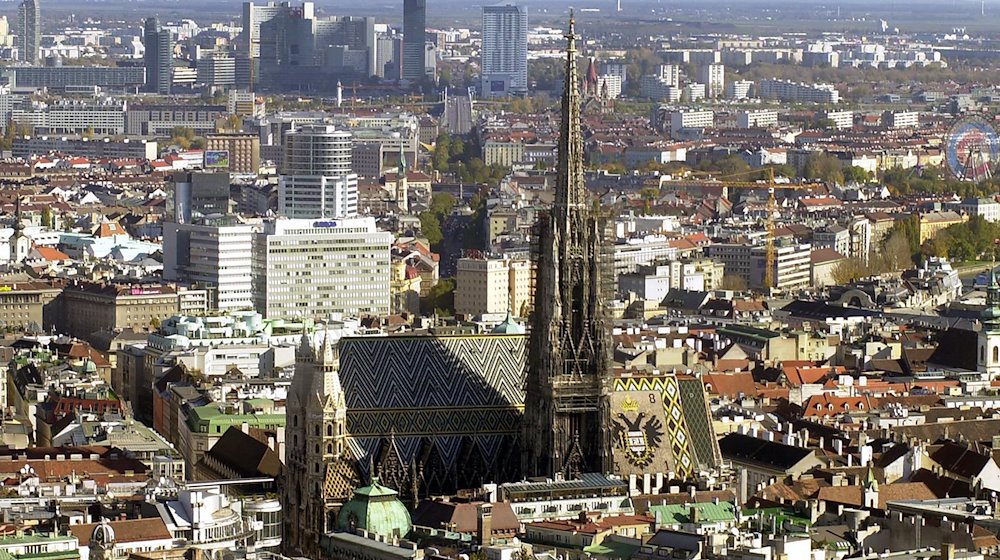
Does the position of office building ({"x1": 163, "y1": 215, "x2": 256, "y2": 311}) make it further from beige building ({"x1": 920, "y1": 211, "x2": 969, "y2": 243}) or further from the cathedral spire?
the cathedral spire

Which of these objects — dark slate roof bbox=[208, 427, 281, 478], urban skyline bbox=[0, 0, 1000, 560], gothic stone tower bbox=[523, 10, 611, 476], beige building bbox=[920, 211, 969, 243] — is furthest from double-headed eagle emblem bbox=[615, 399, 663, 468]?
beige building bbox=[920, 211, 969, 243]

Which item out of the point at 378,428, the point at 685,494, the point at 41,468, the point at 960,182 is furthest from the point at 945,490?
the point at 960,182

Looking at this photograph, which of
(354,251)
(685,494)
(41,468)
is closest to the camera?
(685,494)

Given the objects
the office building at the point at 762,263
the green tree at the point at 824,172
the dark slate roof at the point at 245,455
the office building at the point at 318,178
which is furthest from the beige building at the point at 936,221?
the dark slate roof at the point at 245,455

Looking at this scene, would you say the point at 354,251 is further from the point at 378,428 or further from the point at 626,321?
the point at 378,428

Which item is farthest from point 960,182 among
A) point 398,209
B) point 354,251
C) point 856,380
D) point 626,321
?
point 856,380

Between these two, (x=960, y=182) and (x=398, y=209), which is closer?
(x=398, y=209)

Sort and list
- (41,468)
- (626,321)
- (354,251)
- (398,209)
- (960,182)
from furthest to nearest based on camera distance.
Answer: (960,182), (398,209), (354,251), (626,321), (41,468)
